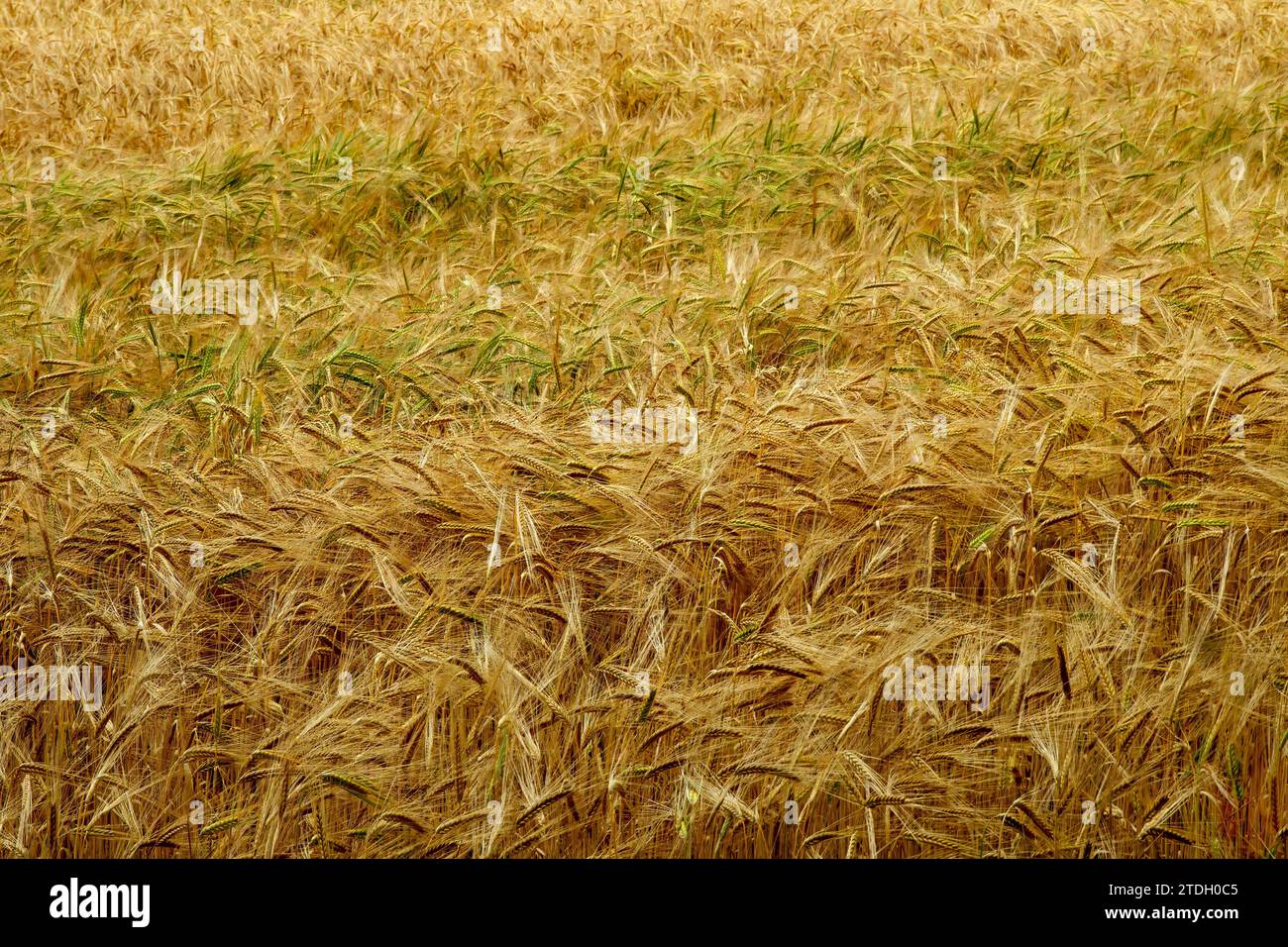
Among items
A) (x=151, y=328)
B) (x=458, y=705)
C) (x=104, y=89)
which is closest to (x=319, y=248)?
(x=151, y=328)

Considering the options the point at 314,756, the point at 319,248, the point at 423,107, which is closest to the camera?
the point at 314,756

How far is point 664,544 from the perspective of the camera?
1986 mm

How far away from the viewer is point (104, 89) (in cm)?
670

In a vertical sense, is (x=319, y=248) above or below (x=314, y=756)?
above

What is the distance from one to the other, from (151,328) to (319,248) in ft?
3.88

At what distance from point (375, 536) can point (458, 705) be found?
41 cm

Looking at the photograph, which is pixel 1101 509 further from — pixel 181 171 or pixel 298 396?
pixel 181 171

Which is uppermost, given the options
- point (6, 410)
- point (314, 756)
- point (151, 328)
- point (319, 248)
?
point (319, 248)

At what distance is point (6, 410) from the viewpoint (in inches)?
102

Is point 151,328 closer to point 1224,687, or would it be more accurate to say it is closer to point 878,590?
point 878,590

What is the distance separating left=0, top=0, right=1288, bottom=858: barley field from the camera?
1708 millimetres

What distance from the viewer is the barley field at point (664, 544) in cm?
171

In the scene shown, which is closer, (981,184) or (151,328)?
(151,328)

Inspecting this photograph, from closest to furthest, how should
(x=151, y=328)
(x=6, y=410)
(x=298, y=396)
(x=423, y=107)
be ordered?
(x=6, y=410) → (x=298, y=396) → (x=151, y=328) → (x=423, y=107)
